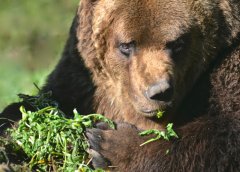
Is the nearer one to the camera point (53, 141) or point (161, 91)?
point (161, 91)

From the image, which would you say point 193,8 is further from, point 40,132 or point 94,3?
point 40,132

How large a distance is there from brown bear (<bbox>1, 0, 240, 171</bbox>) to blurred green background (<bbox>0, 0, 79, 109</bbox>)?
890 cm

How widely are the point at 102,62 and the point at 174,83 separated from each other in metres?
1.00

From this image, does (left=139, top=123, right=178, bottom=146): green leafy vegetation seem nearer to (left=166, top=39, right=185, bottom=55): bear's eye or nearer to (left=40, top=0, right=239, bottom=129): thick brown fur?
(left=40, top=0, right=239, bottom=129): thick brown fur

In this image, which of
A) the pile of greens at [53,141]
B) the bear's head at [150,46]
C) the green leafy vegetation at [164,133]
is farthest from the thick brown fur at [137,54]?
the pile of greens at [53,141]

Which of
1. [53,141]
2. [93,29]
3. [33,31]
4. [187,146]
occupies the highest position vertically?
[93,29]

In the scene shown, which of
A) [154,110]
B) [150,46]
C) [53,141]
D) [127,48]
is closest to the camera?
[53,141]

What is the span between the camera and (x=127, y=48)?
677 cm

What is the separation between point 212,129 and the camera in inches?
253

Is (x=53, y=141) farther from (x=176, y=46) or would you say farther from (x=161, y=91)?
(x=176, y=46)

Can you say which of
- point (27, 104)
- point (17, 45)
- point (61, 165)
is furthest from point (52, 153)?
point (17, 45)

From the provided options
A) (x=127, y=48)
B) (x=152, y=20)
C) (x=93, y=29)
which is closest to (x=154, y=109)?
(x=127, y=48)

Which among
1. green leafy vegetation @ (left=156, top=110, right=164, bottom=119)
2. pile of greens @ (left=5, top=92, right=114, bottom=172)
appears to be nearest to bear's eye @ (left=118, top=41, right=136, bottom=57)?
green leafy vegetation @ (left=156, top=110, right=164, bottom=119)

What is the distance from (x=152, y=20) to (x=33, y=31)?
11987mm
